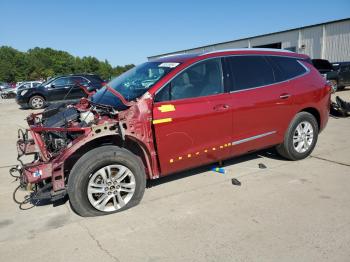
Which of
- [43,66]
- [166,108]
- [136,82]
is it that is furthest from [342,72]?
[43,66]

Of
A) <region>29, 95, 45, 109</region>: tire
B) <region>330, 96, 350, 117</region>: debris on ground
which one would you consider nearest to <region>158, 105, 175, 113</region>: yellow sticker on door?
<region>330, 96, 350, 117</region>: debris on ground

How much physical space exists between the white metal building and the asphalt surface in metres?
19.2

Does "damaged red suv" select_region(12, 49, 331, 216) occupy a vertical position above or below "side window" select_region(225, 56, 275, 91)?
below

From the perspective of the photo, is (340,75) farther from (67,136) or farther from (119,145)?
(67,136)

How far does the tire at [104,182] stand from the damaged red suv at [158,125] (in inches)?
0.4

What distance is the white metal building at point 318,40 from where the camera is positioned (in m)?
25.5

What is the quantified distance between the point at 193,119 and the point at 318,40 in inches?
1066

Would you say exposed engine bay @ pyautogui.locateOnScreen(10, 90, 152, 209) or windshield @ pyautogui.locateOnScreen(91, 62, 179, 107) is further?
windshield @ pyautogui.locateOnScreen(91, 62, 179, 107)

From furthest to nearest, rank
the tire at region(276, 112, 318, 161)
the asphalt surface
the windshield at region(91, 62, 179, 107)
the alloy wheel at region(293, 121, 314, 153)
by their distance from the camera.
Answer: the alloy wheel at region(293, 121, 314, 153) → the tire at region(276, 112, 318, 161) → the windshield at region(91, 62, 179, 107) → the asphalt surface

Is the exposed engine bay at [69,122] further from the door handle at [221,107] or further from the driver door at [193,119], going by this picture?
the door handle at [221,107]

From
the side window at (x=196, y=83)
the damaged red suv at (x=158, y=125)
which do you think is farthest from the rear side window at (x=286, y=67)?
the side window at (x=196, y=83)

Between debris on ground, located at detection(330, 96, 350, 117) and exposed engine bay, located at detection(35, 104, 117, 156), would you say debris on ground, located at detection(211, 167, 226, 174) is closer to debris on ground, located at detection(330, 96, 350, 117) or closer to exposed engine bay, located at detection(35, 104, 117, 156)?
exposed engine bay, located at detection(35, 104, 117, 156)

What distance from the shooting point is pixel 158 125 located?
3.96 metres

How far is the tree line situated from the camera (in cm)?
8656
